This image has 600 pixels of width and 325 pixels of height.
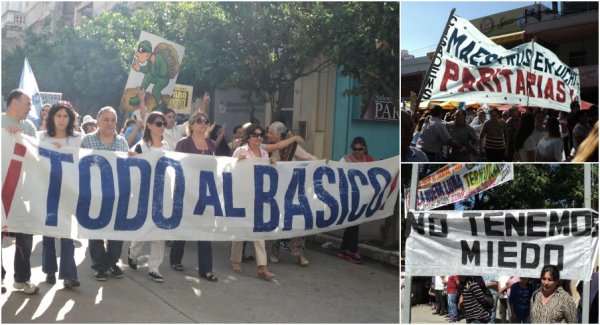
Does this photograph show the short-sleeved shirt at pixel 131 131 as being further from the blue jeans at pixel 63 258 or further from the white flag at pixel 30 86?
the blue jeans at pixel 63 258

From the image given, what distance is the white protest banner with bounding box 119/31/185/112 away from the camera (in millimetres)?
8852

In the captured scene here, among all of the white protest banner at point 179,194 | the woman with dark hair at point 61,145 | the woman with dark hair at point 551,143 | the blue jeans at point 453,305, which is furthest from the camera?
the blue jeans at point 453,305

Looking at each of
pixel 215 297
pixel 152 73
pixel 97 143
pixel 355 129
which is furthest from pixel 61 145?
pixel 355 129

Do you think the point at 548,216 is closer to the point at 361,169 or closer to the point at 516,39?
the point at 361,169

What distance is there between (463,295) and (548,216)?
236 cm

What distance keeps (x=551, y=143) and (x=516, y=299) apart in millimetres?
1939

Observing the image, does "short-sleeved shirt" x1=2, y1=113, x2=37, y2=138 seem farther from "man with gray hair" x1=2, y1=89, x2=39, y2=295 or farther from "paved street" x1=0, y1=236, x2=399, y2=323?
"paved street" x1=0, y1=236, x2=399, y2=323

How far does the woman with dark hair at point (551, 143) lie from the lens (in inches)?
242

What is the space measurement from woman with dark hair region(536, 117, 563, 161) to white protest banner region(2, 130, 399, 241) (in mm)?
1530

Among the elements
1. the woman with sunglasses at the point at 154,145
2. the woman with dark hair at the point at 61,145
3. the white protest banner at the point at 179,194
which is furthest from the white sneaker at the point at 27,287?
the woman with sunglasses at the point at 154,145

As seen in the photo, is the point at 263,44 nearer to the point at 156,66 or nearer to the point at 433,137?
the point at 156,66

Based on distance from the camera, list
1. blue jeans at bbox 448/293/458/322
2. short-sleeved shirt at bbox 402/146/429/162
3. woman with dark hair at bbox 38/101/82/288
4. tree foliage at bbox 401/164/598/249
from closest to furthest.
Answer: woman with dark hair at bbox 38/101/82/288 → short-sleeved shirt at bbox 402/146/429/162 → blue jeans at bbox 448/293/458/322 → tree foliage at bbox 401/164/598/249

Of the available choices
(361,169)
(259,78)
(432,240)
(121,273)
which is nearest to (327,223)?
(361,169)

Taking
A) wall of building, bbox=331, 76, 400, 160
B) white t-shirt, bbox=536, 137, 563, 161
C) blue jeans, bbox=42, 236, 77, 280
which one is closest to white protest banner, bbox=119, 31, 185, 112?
blue jeans, bbox=42, 236, 77, 280
